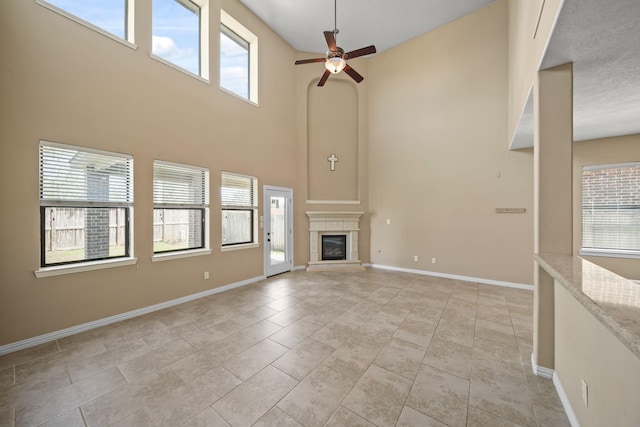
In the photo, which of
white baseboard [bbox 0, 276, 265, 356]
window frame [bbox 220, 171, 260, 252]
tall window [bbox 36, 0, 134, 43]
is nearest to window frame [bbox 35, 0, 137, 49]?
tall window [bbox 36, 0, 134, 43]

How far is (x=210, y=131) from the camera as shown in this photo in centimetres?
437

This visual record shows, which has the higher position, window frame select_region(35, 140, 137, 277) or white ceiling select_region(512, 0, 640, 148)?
white ceiling select_region(512, 0, 640, 148)

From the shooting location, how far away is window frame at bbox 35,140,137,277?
274cm

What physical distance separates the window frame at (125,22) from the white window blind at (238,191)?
87.8 inches

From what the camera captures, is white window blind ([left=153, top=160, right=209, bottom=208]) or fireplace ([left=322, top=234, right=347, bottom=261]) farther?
fireplace ([left=322, top=234, right=347, bottom=261])

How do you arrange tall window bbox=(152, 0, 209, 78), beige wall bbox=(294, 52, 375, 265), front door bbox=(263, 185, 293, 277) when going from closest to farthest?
1. tall window bbox=(152, 0, 209, 78)
2. front door bbox=(263, 185, 293, 277)
3. beige wall bbox=(294, 52, 375, 265)

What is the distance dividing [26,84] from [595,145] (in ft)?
27.2

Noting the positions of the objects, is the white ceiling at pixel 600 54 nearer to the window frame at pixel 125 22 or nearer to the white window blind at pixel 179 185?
the white window blind at pixel 179 185

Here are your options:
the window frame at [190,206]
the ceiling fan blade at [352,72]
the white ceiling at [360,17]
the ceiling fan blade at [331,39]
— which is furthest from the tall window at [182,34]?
the ceiling fan blade at [352,72]

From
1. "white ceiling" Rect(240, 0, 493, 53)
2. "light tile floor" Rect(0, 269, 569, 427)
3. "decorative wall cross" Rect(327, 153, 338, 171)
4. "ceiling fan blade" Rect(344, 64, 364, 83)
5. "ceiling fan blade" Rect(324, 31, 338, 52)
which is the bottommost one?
"light tile floor" Rect(0, 269, 569, 427)

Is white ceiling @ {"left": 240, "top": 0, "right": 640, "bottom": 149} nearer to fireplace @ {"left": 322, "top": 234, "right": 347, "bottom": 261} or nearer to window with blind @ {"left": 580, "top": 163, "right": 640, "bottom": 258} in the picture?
window with blind @ {"left": 580, "top": 163, "right": 640, "bottom": 258}

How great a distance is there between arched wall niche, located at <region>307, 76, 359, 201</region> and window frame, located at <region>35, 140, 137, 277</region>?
3824mm

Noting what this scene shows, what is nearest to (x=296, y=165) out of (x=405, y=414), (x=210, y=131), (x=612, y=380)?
(x=210, y=131)

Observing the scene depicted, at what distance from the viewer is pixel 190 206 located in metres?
4.13
